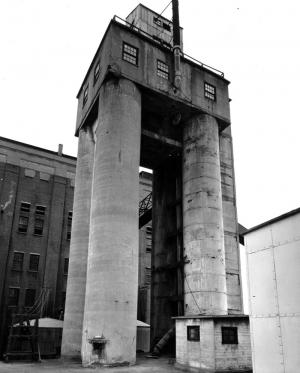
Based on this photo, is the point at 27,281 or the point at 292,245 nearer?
the point at 292,245

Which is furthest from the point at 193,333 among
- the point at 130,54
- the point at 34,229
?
the point at 34,229

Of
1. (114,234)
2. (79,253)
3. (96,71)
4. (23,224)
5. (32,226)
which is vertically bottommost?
(79,253)

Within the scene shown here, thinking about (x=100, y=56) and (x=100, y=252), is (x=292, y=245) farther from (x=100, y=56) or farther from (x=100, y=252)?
(x=100, y=56)

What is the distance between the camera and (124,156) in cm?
2241

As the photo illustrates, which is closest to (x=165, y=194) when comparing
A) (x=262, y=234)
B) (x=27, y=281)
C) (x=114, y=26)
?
(x=114, y=26)

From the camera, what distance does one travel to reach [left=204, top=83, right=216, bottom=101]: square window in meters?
29.0

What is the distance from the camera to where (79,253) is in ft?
83.0

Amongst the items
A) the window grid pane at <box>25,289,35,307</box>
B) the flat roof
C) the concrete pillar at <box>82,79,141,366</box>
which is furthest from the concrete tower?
the window grid pane at <box>25,289,35,307</box>

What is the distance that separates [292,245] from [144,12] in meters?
29.3

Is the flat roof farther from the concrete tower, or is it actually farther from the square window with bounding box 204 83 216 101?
the square window with bounding box 204 83 216 101

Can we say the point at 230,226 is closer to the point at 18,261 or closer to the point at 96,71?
the point at 96,71

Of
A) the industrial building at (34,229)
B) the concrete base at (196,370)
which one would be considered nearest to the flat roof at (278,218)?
the concrete base at (196,370)

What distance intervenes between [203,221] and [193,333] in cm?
851

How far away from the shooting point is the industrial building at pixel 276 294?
8.72 m
